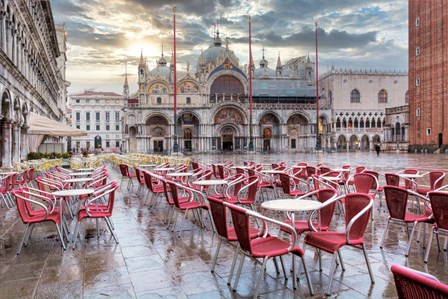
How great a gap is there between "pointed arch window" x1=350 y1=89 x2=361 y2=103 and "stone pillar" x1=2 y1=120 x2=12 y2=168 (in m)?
66.4

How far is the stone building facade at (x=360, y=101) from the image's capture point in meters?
71.7

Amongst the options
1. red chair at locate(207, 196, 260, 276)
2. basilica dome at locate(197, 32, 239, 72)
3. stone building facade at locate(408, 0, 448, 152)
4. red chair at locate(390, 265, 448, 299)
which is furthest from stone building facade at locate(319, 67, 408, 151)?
red chair at locate(390, 265, 448, 299)

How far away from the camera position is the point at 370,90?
243 ft

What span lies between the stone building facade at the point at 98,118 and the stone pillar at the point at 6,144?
2865 inches

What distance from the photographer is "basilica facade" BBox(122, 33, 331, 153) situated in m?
61.6

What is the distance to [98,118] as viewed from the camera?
90.5m

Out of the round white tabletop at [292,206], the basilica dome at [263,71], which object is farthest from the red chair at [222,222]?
the basilica dome at [263,71]

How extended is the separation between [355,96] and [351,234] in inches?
2915

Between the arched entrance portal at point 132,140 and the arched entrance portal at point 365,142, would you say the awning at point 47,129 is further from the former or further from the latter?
the arched entrance portal at point 365,142

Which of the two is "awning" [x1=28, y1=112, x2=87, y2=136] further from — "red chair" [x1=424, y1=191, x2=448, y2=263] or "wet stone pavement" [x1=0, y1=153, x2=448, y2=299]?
"red chair" [x1=424, y1=191, x2=448, y2=263]

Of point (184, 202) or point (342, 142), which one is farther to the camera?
point (342, 142)

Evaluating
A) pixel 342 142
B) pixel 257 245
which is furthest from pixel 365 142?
pixel 257 245

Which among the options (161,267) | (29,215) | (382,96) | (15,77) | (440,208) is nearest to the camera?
(440,208)

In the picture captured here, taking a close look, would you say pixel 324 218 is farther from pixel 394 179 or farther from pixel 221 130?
pixel 221 130
